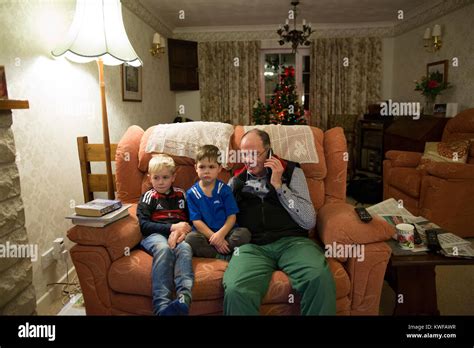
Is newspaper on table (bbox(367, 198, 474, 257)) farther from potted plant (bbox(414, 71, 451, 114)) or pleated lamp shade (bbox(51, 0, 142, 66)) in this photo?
potted plant (bbox(414, 71, 451, 114))

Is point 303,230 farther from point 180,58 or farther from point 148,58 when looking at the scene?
point 180,58

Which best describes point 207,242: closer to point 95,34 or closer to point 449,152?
point 95,34

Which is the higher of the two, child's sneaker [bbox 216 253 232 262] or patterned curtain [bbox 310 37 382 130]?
patterned curtain [bbox 310 37 382 130]

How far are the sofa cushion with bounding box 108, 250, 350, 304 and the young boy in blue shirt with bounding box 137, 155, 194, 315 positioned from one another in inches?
1.9

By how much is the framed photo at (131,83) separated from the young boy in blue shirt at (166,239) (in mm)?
1938

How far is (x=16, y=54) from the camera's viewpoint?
5.73ft

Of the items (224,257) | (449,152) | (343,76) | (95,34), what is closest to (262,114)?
(449,152)

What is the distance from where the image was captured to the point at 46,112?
200cm

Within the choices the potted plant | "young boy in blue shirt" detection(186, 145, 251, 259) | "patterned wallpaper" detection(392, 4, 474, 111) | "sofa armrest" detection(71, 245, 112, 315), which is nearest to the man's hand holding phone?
"young boy in blue shirt" detection(186, 145, 251, 259)

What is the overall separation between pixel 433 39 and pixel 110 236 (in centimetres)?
435

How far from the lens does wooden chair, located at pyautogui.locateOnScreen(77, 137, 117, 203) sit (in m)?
2.21
